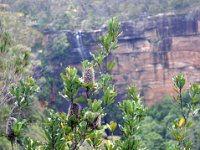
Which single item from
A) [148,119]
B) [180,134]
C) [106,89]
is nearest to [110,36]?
[106,89]

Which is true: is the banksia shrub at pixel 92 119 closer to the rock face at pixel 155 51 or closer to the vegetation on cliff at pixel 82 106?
the vegetation on cliff at pixel 82 106

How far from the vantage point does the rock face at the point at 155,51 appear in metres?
15.5

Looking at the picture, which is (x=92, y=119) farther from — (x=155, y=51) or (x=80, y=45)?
(x=80, y=45)

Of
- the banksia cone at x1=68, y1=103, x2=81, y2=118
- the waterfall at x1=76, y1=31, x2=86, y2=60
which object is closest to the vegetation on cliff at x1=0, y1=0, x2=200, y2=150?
the banksia cone at x1=68, y1=103, x2=81, y2=118

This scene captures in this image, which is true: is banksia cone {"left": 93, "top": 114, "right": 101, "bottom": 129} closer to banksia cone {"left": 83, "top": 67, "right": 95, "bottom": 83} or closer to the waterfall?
banksia cone {"left": 83, "top": 67, "right": 95, "bottom": 83}

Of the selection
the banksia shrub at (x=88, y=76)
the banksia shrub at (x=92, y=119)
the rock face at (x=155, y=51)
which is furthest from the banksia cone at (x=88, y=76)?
the rock face at (x=155, y=51)

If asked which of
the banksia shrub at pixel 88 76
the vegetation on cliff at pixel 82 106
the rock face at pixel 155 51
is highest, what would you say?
the banksia shrub at pixel 88 76

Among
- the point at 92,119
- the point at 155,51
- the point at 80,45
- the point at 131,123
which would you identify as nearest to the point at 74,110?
the point at 92,119

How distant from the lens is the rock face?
15.5 m

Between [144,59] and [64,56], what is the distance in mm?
3316

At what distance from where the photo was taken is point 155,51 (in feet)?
51.5

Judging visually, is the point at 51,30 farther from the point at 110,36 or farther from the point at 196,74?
the point at 110,36

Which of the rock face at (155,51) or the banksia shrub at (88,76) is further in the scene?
the rock face at (155,51)

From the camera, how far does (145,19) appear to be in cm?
1590
